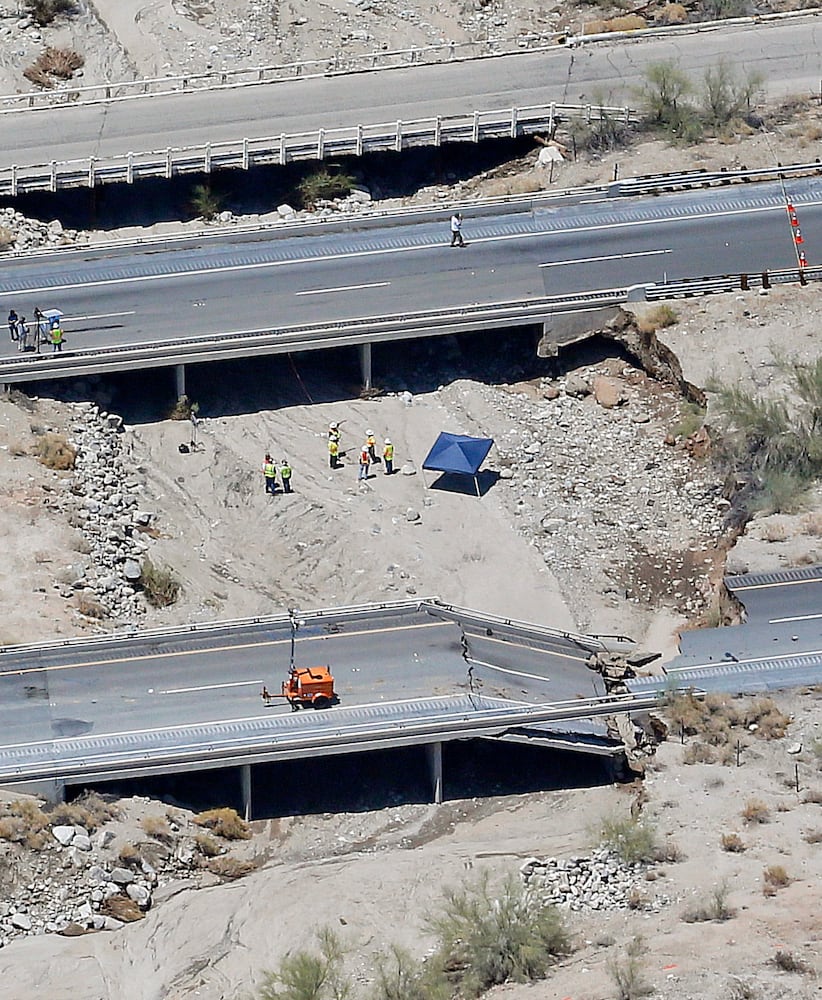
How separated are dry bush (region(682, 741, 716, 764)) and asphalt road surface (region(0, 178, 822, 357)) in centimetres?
1851

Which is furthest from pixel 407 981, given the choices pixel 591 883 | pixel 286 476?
pixel 286 476

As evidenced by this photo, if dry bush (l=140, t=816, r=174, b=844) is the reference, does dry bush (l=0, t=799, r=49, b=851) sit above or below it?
above

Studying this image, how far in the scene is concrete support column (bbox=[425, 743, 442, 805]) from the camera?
56.5 metres

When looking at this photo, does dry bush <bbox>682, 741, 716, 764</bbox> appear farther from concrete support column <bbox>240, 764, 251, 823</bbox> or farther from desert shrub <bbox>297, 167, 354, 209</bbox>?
desert shrub <bbox>297, 167, 354, 209</bbox>

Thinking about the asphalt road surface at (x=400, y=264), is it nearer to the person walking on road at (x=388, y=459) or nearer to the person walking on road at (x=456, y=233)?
the person walking on road at (x=456, y=233)

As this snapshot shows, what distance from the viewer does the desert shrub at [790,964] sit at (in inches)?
1778

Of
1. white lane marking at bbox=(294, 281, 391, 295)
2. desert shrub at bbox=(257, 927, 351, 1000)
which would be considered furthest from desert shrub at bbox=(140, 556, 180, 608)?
desert shrub at bbox=(257, 927, 351, 1000)

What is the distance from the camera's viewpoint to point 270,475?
65938 mm

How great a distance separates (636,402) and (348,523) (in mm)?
9126

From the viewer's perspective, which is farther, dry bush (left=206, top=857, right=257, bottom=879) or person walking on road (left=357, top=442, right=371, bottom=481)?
person walking on road (left=357, top=442, right=371, bottom=481)

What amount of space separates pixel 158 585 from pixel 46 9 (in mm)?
33556

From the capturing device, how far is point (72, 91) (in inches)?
3189

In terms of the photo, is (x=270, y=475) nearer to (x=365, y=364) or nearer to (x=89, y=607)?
(x=365, y=364)

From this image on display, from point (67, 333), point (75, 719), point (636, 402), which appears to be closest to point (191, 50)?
point (67, 333)
